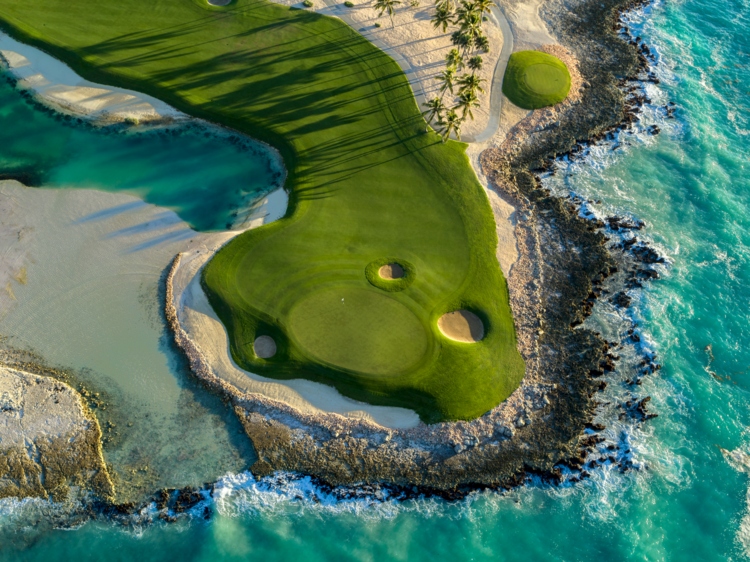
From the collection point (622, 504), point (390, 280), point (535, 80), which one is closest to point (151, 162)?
point (390, 280)

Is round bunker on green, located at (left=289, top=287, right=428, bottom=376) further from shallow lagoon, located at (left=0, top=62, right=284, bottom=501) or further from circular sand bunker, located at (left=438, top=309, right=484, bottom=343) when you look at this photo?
shallow lagoon, located at (left=0, top=62, right=284, bottom=501)

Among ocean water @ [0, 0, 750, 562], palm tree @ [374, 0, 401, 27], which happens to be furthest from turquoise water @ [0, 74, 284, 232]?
ocean water @ [0, 0, 750, 562]

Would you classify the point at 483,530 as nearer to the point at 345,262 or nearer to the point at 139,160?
the point at 345,262

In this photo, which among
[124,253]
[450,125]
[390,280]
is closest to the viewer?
[390,280]

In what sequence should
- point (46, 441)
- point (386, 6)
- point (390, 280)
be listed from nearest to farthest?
1. point (46, 441)
2. point (390, 280)
3. point (386, 6)

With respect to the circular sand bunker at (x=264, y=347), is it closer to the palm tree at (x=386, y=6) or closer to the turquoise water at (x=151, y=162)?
the turquoise water at (x=151, y=162)

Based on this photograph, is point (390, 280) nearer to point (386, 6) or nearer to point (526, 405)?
point (526, 405)

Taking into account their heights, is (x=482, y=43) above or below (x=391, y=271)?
above
